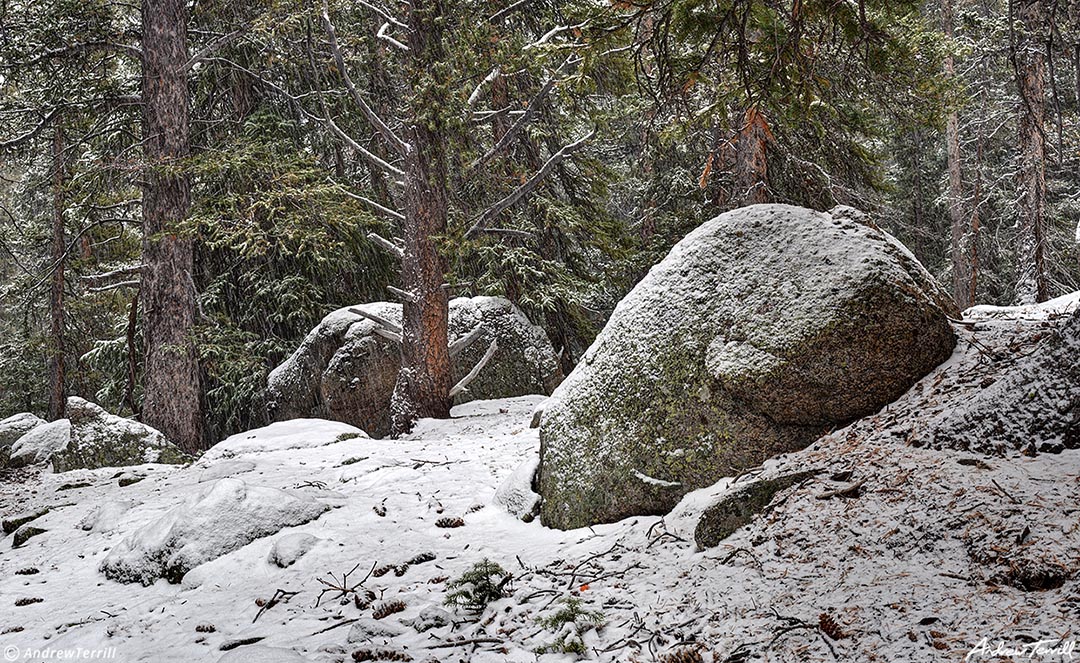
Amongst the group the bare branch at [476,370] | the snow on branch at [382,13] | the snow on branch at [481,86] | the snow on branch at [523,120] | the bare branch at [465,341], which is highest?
the snow on branch at [382,13]

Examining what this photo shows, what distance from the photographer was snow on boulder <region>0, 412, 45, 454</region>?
11698mm

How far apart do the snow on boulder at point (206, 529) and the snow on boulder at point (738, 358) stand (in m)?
2.31

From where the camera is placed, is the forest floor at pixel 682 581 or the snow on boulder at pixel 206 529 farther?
the snow on boulder at pixel 206 529

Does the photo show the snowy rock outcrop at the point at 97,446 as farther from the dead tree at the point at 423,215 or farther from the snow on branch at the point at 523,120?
the snow on branch at the point at 523,120

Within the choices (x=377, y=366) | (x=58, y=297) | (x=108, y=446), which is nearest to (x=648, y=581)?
(x=108, y=446)

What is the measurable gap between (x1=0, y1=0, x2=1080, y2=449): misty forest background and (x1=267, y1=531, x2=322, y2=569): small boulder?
4742 millimetres

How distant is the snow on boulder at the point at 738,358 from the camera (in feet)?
15.3

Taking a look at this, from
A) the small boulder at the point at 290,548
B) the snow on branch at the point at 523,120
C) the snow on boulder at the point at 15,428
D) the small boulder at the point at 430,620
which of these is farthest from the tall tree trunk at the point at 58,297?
the small boulder at the point at 430,620

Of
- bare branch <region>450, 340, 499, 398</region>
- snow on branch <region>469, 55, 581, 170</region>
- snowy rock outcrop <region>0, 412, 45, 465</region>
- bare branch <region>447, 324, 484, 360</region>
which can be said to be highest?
snow on branch <region>469, 55, 581, 170</region>

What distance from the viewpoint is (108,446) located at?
1016cm

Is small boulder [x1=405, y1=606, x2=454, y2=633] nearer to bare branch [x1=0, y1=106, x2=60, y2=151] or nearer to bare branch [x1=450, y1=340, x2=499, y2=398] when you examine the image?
bare branch [x1=450, y1=340, x2=499, y2=398]

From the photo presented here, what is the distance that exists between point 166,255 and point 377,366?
4106 millimetres

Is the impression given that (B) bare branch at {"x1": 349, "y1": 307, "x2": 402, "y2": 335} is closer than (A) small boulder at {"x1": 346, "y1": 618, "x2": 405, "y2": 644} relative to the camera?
No

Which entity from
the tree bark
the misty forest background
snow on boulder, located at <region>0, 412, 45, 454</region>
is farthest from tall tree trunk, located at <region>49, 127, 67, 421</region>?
the tree bark
